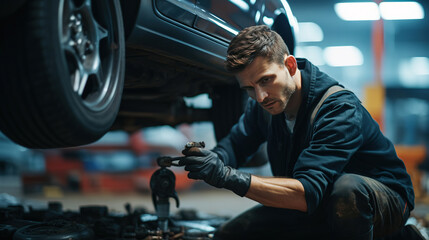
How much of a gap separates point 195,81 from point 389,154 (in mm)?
1150

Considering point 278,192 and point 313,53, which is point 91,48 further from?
point 313,53

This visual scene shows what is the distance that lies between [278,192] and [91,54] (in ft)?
2.69

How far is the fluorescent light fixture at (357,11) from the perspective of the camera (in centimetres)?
826

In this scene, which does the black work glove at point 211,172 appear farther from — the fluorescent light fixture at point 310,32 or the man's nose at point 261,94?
the fluorescent light fixture at point 310,32

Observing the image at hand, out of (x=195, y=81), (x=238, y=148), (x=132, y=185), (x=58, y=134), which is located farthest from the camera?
(x=132, y=185)

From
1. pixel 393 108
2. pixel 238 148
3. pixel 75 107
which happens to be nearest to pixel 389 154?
pixel 238 148

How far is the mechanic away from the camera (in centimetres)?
147

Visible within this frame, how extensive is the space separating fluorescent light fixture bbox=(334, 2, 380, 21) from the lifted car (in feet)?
23.0

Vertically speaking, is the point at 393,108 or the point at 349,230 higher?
the point at 393,108

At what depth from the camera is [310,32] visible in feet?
36.3

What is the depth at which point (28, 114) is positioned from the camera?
1.16 m

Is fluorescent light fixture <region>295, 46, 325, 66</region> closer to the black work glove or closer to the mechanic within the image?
the mechanic

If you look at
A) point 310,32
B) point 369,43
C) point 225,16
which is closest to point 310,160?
point 225,16

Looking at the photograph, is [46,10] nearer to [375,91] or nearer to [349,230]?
[349,230]
